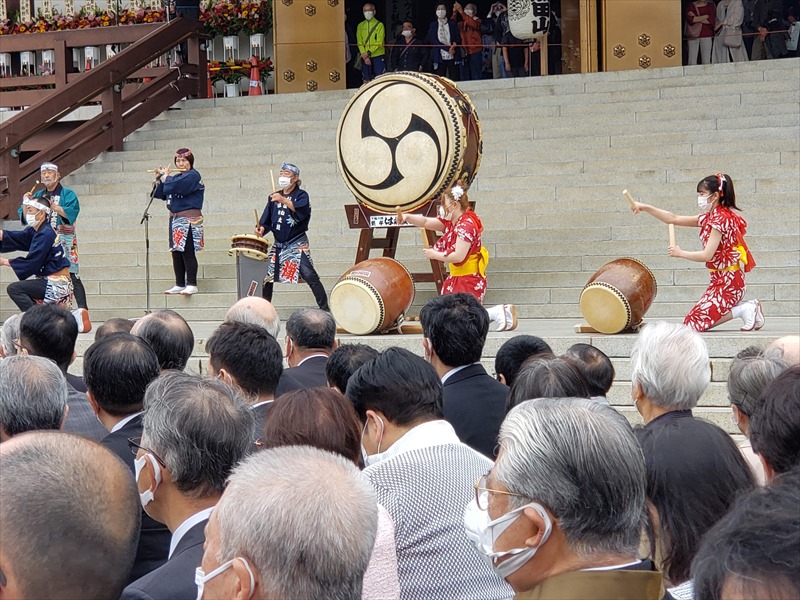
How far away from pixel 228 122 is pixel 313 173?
87.3 inches

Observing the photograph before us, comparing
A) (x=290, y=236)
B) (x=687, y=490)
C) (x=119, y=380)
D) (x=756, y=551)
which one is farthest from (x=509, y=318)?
(x=756, y=551)

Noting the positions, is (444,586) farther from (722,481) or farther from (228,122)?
(228,122)

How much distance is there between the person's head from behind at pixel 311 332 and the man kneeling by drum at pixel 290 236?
13.1ft

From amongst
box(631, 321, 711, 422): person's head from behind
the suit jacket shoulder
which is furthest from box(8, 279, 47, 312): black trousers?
the suit jacket shoulder

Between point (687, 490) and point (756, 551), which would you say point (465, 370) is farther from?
point (756, 551)

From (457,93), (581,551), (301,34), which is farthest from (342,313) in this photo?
(301,34)

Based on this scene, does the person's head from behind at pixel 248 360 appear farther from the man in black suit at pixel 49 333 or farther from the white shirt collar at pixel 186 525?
the white shirt collar at pixel 186 525

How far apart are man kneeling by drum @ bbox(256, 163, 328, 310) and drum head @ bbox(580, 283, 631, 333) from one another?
2405mm

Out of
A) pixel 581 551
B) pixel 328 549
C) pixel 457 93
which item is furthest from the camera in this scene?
pixel 457 93

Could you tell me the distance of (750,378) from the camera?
10.1ft

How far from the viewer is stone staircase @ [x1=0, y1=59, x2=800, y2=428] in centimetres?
921

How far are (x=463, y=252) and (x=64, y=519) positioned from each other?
19.7 ft

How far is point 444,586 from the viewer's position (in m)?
2.51

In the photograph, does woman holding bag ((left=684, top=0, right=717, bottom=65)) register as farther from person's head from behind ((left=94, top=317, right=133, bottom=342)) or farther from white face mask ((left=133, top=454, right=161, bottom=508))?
white face mask ((left=133, top=454, right=161, bottom=508))
